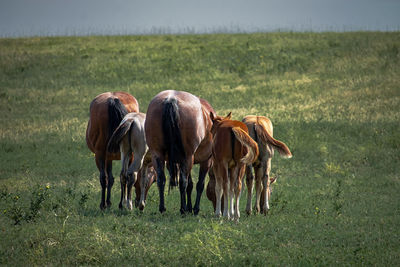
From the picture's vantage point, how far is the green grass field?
29.8 feet

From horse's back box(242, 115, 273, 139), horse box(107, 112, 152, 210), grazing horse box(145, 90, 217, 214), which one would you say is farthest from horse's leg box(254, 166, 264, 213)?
horse box(107, 112, 152, 210)

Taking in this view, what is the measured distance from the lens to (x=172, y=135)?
11.3m

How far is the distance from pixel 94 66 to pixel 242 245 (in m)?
29.7

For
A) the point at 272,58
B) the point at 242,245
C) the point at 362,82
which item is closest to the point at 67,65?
the point at 272,58

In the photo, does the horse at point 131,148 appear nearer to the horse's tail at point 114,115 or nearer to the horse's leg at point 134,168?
the horse's leg at point 134,168

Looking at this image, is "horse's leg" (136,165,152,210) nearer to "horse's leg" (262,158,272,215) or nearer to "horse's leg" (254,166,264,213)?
"horse's leg" (254,166,264,213)

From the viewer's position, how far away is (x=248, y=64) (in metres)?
36.9

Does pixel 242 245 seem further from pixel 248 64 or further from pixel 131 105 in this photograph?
pixel 248 64

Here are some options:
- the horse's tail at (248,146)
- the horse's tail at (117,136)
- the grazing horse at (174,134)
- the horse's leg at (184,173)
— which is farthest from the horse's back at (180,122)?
the horse's tail at (248,146)

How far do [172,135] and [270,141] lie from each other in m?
2.09

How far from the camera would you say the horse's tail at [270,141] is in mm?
11289

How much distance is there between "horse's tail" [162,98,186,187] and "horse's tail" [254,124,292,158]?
171 centimetres

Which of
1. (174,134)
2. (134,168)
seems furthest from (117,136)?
(174,134)

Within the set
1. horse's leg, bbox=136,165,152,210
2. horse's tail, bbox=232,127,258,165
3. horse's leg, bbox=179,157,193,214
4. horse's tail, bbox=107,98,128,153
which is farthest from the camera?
horse's tail, bbox=107,98,128,153
